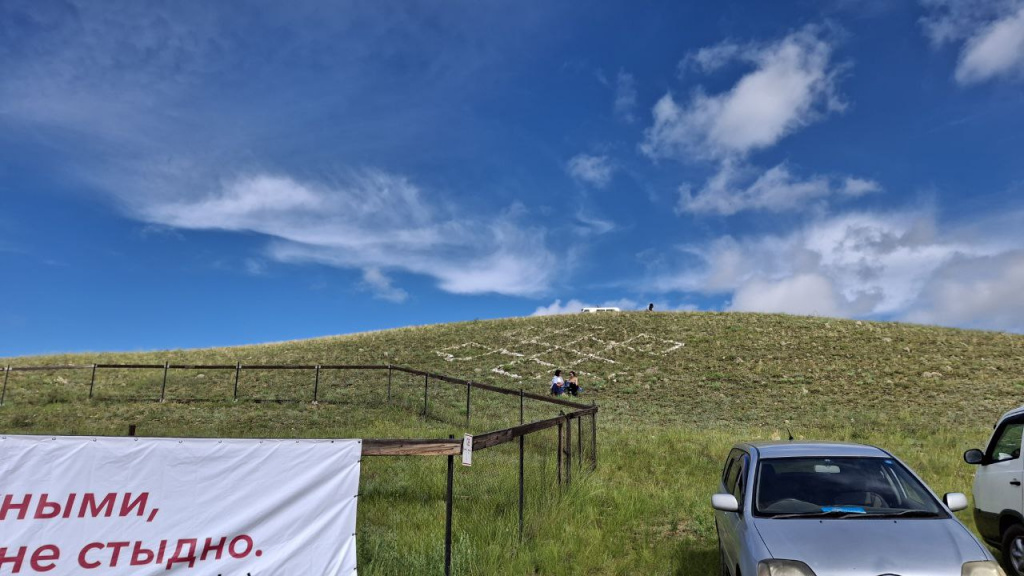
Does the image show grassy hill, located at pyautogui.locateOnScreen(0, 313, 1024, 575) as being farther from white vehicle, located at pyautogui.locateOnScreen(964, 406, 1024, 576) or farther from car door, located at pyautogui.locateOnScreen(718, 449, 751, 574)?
white vehicle, located at pyautogui.locateOnScreen(964, 406, 1024, 576)

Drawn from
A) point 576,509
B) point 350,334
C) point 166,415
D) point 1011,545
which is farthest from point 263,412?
point 350,334

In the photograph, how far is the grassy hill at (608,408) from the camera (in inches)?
293

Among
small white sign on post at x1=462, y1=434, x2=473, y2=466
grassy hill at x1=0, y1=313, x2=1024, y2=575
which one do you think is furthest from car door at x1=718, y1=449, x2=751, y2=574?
small white sign on post at x1=462, y1=434, x2=473, y2=466

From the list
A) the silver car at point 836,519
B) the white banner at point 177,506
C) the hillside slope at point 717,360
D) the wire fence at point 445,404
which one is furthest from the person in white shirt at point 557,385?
the white banner at point 177,506

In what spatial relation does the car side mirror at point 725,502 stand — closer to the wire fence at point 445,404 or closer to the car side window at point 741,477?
the car side window at point 741,477

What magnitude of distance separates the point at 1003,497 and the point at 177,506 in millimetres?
8579

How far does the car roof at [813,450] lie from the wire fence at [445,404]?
8.46 feet

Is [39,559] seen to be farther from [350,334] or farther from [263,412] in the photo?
[350,334]

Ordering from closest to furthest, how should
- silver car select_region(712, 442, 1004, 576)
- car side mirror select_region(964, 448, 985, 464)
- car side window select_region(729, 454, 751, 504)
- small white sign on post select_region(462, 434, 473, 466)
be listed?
1. silver car select_region(712, 442, 1004, 576)
2. small white sign on post select_region(462, 434, 473, 466)
3. car side window select_region(729, 454, 751, 504)
4. car side mirror select_region(964, 448, 985, 464)

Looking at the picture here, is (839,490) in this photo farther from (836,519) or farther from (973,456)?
(973,456)

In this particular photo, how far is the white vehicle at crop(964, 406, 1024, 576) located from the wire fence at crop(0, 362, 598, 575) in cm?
526

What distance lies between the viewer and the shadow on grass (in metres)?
6.78

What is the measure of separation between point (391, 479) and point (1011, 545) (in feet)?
27.1

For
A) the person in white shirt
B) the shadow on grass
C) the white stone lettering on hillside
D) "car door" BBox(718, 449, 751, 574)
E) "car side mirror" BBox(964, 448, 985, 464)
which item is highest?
the white stone lettering on hillside
